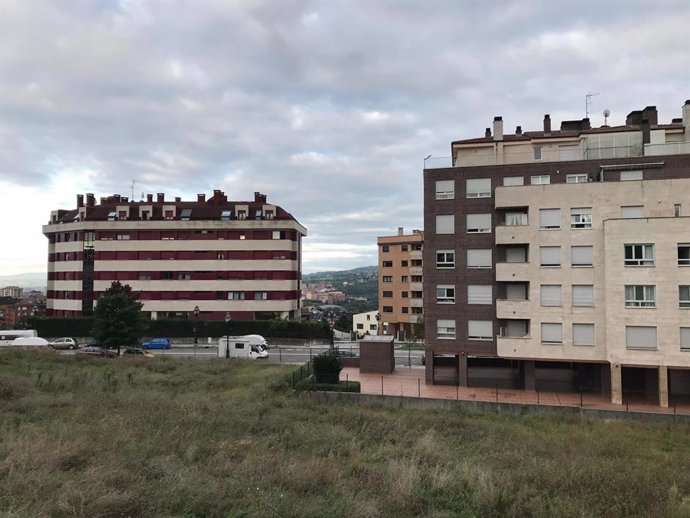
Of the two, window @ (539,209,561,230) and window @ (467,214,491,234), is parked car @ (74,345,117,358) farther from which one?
window @ (539,209,561,230)

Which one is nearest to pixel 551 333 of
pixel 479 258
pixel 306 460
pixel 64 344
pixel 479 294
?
pixel 479 294

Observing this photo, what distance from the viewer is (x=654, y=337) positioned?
84.8 ft

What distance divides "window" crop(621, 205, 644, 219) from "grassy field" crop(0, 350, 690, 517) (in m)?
12.3

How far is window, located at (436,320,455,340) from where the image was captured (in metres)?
31.1

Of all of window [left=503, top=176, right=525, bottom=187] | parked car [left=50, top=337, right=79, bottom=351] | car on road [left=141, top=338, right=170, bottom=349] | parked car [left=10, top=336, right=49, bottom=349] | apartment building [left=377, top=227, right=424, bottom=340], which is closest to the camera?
window [left=503, top=176, right=525, bottom=187]

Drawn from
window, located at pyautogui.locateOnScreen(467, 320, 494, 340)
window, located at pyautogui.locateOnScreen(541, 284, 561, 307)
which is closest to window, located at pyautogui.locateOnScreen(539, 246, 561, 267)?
window, located at pyautogui.locateOnScreen(541, 284, 561, 307)

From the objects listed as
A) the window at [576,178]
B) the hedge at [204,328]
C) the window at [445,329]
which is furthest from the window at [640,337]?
the hedge at [204,328]

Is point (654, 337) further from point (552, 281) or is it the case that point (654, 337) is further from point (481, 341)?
point (481, 341)

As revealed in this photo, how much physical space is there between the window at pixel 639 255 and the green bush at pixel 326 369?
18443 mm

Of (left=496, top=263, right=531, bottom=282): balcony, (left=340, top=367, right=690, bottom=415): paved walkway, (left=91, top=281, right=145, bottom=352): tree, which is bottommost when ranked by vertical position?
(left=340, top=367, right=690, bottom=415): paved walkway

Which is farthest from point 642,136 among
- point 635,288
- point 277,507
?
point 277,507

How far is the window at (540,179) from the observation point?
30156 mm

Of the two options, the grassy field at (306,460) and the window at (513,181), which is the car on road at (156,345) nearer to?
the grassy field at (306,460)

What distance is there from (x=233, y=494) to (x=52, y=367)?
28.9 m
